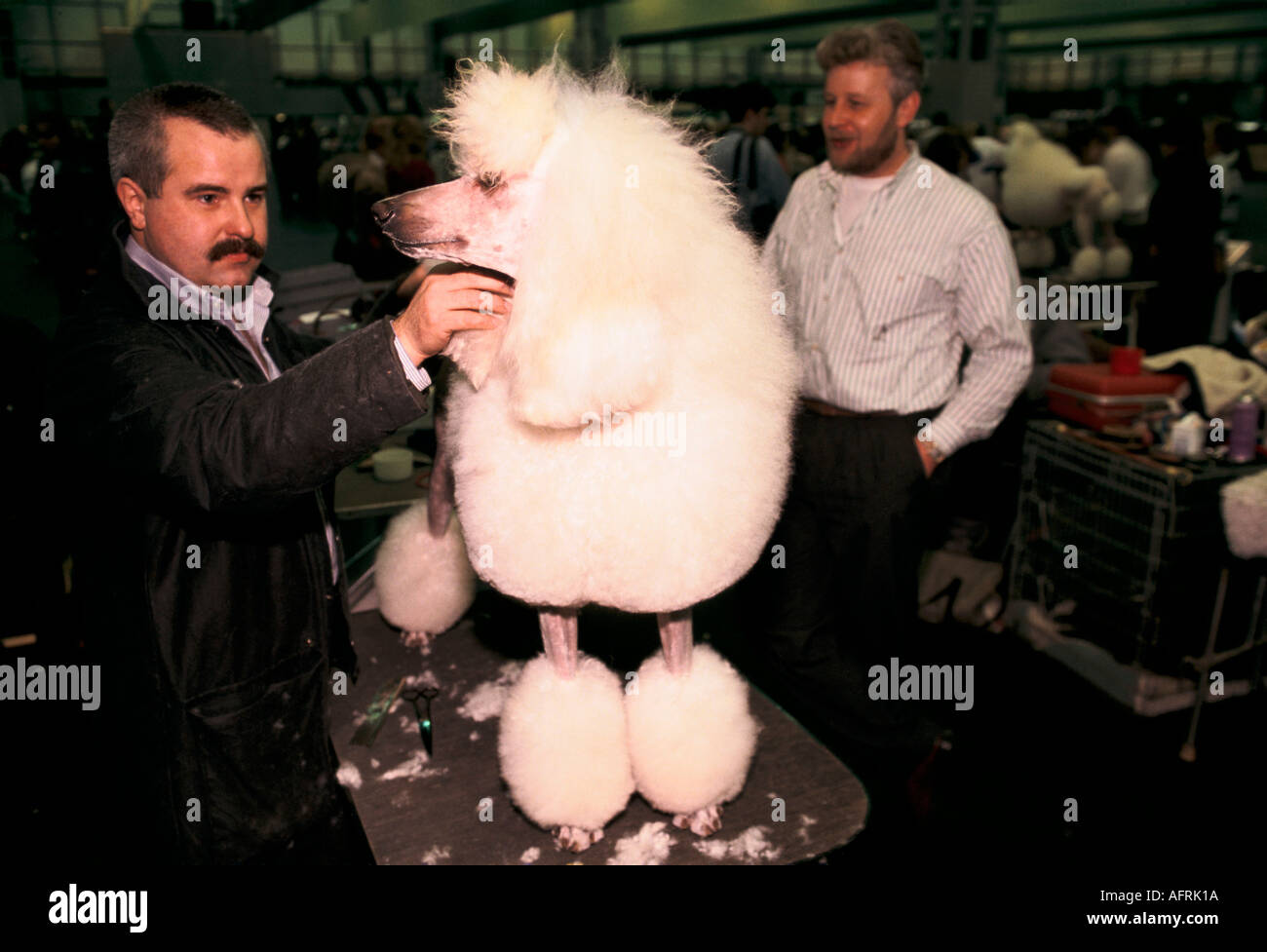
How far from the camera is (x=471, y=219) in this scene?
110 cm

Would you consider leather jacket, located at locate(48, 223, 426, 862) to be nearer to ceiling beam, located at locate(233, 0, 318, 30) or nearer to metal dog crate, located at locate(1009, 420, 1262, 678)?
metal dog crate, located at locate(1009, 420, 1262, 678)

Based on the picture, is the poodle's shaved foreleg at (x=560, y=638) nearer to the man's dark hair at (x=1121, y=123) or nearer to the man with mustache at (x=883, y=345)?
the man with mustache at (x=883, y=345)

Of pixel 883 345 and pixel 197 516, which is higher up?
pixel 883 345

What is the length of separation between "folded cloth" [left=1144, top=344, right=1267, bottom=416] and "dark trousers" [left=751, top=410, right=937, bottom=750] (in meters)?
1.20

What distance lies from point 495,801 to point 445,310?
877 mm

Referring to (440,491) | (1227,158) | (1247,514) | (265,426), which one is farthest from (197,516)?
(1227,158)

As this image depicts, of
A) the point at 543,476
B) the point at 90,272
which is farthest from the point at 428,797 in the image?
the point at 90,272

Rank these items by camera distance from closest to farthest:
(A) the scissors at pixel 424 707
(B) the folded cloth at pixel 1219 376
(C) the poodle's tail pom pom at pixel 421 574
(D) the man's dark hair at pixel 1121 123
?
(A) the scissors at pixel 424 707 → (C) the poodle's tail pom pom at pixel 421 574 → (B) the folded cloth at pixel 1219 376 → (D) the man's dark hair at pixel 1121 123

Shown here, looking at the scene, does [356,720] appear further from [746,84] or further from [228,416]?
[746,84]

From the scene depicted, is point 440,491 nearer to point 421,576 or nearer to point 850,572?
point 421,576

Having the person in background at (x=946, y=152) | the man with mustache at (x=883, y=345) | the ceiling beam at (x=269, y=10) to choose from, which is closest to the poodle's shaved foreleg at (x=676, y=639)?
the man with mustache at (x=883, y=345)

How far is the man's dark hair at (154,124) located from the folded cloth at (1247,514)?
8.42ft

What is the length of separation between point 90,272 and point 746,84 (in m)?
3.45

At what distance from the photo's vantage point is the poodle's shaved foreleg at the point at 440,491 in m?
1.74
